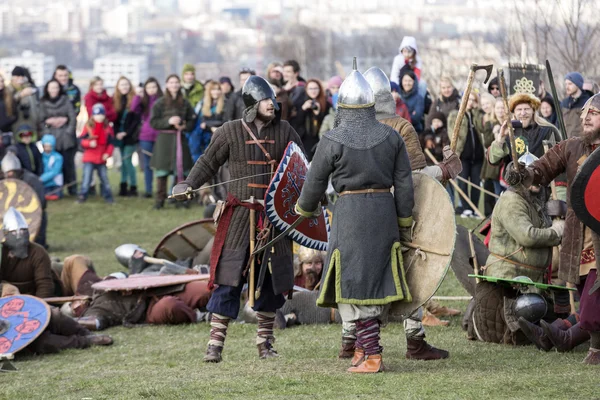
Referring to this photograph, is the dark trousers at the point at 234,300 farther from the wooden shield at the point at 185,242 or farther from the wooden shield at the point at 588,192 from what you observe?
the wooden shield at the point at 185,242

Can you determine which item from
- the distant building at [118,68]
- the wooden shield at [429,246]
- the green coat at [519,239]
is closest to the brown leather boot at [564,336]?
the green coat at [519,239]

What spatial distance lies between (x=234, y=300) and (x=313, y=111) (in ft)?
23.9

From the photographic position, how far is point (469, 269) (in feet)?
32.6

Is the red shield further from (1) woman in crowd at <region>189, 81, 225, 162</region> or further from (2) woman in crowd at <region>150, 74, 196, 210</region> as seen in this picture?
(2) woman in crowd at <region>150, 74, 196, 210</region>

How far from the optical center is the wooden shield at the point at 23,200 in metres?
13.4

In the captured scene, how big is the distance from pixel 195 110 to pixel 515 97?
7724mm

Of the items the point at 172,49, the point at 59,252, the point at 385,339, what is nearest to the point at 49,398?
the point at 385,339

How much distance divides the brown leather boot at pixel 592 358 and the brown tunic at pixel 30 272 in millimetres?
4812

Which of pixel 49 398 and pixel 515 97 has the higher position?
pixel 515 97

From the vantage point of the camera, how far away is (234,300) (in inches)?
329

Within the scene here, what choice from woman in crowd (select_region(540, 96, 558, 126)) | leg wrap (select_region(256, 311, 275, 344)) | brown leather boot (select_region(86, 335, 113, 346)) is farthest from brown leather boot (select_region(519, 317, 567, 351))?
woman in crowd (select_region(540, 96, 558, 126))

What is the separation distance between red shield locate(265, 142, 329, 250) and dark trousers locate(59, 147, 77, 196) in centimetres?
1006

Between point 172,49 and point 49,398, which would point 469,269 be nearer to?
point 49,398

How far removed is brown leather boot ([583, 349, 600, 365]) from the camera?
26.1 ft
